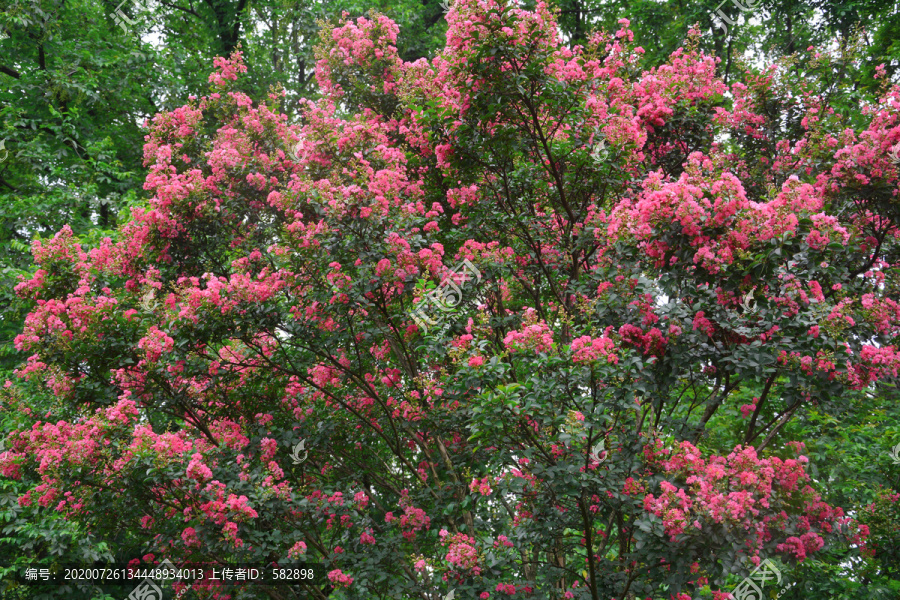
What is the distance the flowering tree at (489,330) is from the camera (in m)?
4.18

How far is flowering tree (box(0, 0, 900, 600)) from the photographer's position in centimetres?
418

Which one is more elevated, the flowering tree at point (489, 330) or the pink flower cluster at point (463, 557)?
the flowering tree at point (489, 330)

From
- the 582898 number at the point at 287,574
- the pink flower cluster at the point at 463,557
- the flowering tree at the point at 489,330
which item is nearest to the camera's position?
the flowering tree at the point at 489,330

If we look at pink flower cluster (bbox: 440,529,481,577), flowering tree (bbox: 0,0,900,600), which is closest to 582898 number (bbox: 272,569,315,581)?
flowering tree (bbox: 0,0,900,600)

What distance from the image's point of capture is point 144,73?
10.8m

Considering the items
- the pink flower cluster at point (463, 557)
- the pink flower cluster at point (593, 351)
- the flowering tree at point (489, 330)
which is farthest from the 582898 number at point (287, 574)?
the pink flower cluster at point (593, 351)

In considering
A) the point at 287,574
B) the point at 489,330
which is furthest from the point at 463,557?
the point at 287,574

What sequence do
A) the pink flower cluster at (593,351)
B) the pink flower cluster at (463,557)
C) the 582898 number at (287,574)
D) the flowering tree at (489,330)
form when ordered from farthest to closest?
the 582898 number at (287,574) → the pink flower cluster at (463,557) → the flowering tree at (489,330) → the pink flower cluster at (593,351)

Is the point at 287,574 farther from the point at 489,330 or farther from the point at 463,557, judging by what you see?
the point at 489,330

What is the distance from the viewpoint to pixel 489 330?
4.61 metres

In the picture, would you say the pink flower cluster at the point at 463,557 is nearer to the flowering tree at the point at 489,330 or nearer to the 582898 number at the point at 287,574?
the flowering tree at the point at 489,330

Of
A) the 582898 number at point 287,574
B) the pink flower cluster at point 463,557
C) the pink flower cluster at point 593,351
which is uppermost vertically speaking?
the pink flower cluster at point 593,351

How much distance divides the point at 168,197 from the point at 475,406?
422 centimetres

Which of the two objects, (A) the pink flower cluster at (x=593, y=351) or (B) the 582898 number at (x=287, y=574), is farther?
(B) the 582898 number at (x=287, y=574)
